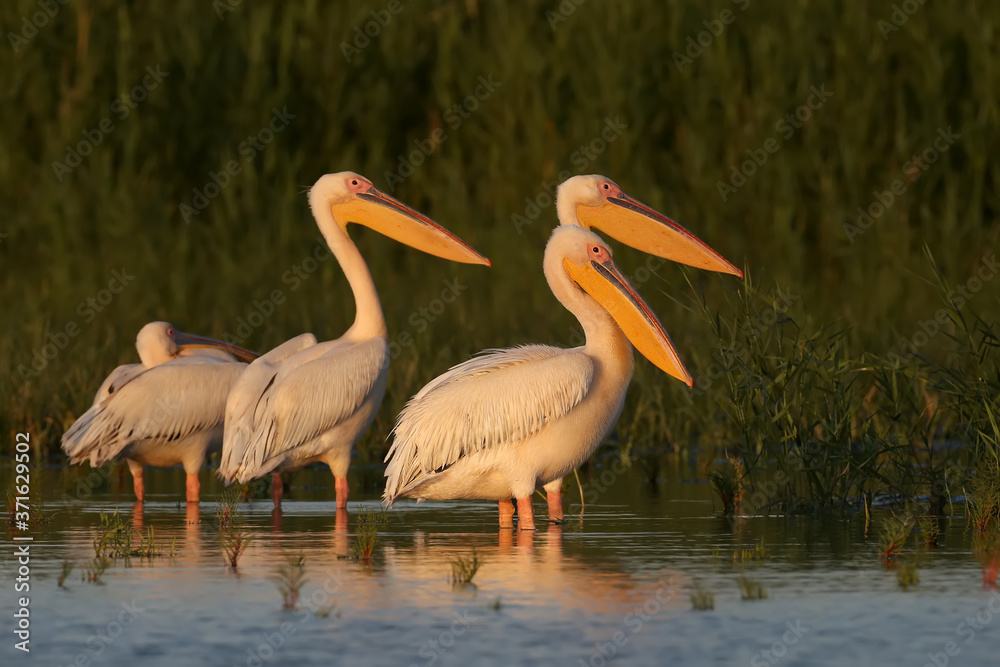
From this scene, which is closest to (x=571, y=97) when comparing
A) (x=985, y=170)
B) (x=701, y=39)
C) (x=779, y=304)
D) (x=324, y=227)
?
(x=701, y=39)

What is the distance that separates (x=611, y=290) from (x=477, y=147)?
31.7 ft

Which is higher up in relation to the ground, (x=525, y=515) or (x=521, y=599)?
(x=525, y=515)

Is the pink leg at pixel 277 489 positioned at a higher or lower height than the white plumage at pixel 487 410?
lower

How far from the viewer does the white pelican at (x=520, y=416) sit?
7270 mm

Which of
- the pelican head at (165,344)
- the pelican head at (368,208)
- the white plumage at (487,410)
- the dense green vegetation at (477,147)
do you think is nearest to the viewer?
the white plumage at (487,410)

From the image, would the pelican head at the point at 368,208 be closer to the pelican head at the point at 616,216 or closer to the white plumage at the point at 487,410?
the pelican head at the point at 616,216

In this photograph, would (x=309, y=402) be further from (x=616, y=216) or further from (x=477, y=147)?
(x=477, y=147)

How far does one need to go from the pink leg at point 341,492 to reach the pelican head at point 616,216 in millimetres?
1606

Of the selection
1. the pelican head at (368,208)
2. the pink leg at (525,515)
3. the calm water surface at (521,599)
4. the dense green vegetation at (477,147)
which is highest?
the dense green vegetation at (477,147)

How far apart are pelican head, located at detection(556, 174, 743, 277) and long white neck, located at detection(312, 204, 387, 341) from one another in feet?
3.43

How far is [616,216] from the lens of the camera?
8641 millimetres

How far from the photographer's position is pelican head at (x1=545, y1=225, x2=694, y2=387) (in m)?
7.62

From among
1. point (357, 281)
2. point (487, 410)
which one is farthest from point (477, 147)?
point (487, 410)

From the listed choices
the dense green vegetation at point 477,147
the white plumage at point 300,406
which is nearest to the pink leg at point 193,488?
the white plumage at point 300,406
